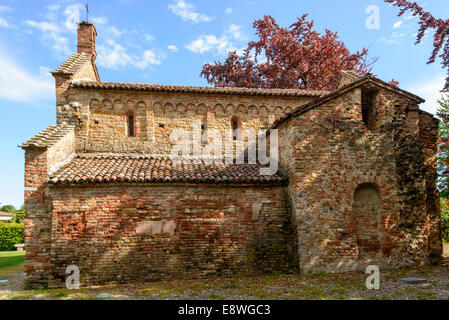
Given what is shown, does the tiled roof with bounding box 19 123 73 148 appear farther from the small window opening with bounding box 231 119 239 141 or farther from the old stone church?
the small window opening with bounding box 231 119 239 141

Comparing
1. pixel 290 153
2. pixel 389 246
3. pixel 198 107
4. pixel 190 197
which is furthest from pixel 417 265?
pixel 198 107

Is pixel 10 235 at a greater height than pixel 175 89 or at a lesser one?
lesser

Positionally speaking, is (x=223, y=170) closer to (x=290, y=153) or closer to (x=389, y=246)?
(x=290, y=153)

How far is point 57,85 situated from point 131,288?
26.5ft

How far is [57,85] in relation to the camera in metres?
11.1

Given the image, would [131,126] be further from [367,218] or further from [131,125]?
[367,218]

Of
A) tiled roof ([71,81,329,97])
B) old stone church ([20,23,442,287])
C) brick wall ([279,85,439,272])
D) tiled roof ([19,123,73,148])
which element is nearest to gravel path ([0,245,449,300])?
old stone church ([20,23,442,287])

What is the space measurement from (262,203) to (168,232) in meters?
3.12

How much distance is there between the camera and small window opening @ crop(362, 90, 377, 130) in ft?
32.8

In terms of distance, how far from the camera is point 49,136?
9484 mm

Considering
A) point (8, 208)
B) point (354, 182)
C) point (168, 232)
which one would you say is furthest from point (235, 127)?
point (8, 208)

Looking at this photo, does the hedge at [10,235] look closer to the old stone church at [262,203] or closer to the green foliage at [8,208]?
the old stone church at [262,203]

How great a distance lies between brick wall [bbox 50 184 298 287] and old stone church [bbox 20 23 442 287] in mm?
30

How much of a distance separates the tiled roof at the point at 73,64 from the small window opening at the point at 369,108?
1096cm
